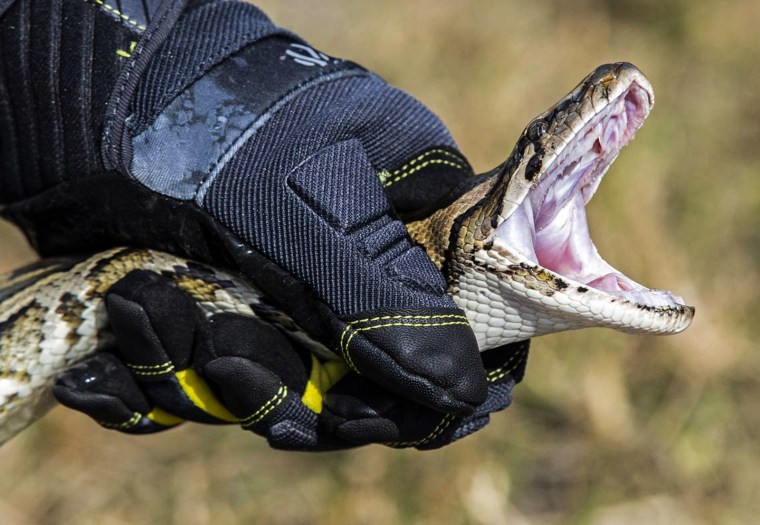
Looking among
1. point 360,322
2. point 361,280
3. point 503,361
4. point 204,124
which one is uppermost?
point 204,124

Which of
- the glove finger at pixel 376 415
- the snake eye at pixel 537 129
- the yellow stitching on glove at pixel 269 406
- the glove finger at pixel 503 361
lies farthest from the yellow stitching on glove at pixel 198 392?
the snake eye at pixel 537 129

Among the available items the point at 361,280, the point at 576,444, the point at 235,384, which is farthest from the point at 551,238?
the point at 576,444

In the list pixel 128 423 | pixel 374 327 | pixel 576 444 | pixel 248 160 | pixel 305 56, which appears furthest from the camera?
pixel 576 444

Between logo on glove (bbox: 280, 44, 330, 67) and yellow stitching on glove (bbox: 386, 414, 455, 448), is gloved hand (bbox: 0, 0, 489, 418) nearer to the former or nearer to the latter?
logo on glove (bbox: 280, 44, 330, 67)

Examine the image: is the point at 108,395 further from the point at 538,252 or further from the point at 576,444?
the point at 576,444

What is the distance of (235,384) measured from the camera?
301 centimetres

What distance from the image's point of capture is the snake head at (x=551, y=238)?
298cm

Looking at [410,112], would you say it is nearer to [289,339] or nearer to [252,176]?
[252,176]

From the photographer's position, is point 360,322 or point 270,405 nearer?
point 360,322

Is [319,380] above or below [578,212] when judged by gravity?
below

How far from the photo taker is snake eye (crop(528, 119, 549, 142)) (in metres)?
3.09

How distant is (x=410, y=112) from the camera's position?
130 inches

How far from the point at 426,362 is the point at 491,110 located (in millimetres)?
5055

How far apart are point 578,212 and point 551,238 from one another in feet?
0.47
